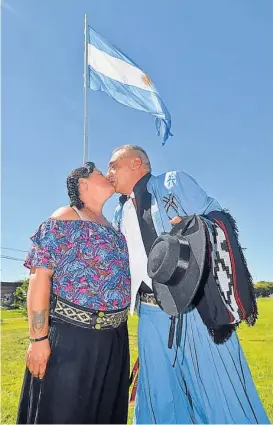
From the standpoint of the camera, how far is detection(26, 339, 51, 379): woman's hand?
2.26 metres

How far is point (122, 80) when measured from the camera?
18.2 feet

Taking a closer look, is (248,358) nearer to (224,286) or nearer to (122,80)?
(122,80)

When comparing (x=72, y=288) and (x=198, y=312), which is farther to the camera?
(x=198, y=312)

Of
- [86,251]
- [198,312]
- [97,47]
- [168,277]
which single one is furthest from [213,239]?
[97,47]

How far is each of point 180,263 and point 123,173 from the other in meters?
1.10

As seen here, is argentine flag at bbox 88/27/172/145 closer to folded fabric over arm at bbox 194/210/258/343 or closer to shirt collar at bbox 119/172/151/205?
shirt collar at bbox 119/172/151/205

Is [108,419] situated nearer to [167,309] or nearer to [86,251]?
[167,309]

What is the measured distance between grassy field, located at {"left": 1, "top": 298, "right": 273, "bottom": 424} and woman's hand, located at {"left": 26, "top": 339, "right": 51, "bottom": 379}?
4.13ft

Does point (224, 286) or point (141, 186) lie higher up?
point (141, 186)

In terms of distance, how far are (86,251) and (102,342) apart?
56 cm

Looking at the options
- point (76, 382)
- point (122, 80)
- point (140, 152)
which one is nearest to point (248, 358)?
point (122, 80)

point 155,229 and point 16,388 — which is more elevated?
point 155,229

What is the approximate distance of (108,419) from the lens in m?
2.40

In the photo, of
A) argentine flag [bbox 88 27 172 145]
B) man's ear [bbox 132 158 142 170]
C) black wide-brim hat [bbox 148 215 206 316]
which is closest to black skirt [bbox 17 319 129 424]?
black wide-brim hat [bbox 148 215 206 316]
